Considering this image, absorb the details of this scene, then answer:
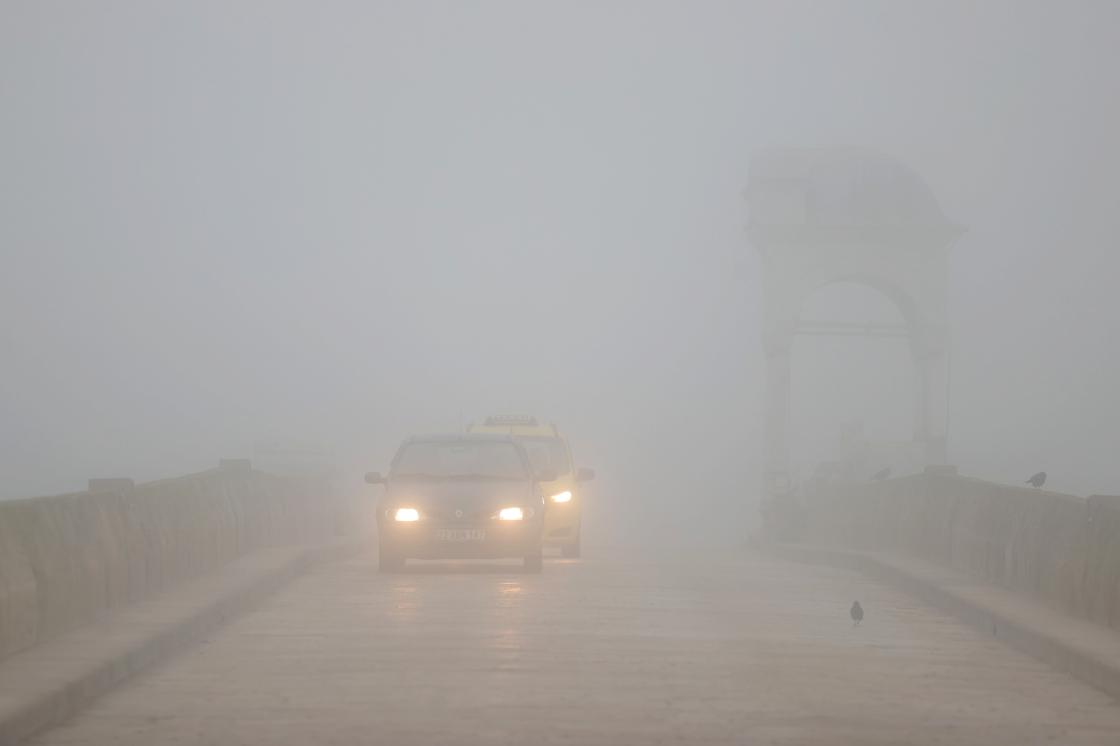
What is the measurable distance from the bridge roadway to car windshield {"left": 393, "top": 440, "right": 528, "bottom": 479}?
447 centimetres

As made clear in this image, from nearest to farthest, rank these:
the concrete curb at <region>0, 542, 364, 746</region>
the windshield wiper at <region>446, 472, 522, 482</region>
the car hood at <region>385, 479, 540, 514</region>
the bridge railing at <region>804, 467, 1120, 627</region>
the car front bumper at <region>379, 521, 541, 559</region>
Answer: the concrete curb at <region>0, 542, 364, 746</region>, the bridge railing at <region>804, 467, 1120, 627</region>, the car front bumper at <region>379, 521, 541, 559</region>, the car hood at <region>385, 479, 540, 514</region>, the windshield wiper at <region>446, 472, 522, 482</region>

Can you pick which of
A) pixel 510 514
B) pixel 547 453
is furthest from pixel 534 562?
pixel 547 453

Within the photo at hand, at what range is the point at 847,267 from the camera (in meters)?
50.3

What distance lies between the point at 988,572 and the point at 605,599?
421 centimetres

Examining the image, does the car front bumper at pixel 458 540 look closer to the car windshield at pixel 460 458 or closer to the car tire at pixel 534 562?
the car tire at pixel 534 562

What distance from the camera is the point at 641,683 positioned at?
469 inches

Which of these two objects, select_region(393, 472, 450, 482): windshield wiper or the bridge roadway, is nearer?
the bridge roadway

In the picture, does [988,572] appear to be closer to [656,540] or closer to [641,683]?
[641,683]

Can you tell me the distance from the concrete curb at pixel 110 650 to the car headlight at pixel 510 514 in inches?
131

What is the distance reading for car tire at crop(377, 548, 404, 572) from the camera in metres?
22.6

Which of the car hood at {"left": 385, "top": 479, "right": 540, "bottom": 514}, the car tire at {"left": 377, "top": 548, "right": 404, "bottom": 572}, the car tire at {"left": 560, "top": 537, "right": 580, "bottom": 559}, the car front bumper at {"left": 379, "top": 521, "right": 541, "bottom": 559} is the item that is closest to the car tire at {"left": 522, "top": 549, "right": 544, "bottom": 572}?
the car front bumper at {"left": 379, "top": 521, "right": 541, "bottom": 559}

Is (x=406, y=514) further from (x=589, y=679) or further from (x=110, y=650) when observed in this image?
(x=589, y=679)

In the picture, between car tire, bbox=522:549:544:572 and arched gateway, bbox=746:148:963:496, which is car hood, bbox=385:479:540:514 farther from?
arched gateway, bbox=746:148:963:496

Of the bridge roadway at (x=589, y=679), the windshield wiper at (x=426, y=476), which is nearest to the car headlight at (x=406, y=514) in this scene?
the windshield wiper at (x=426, y=476)
